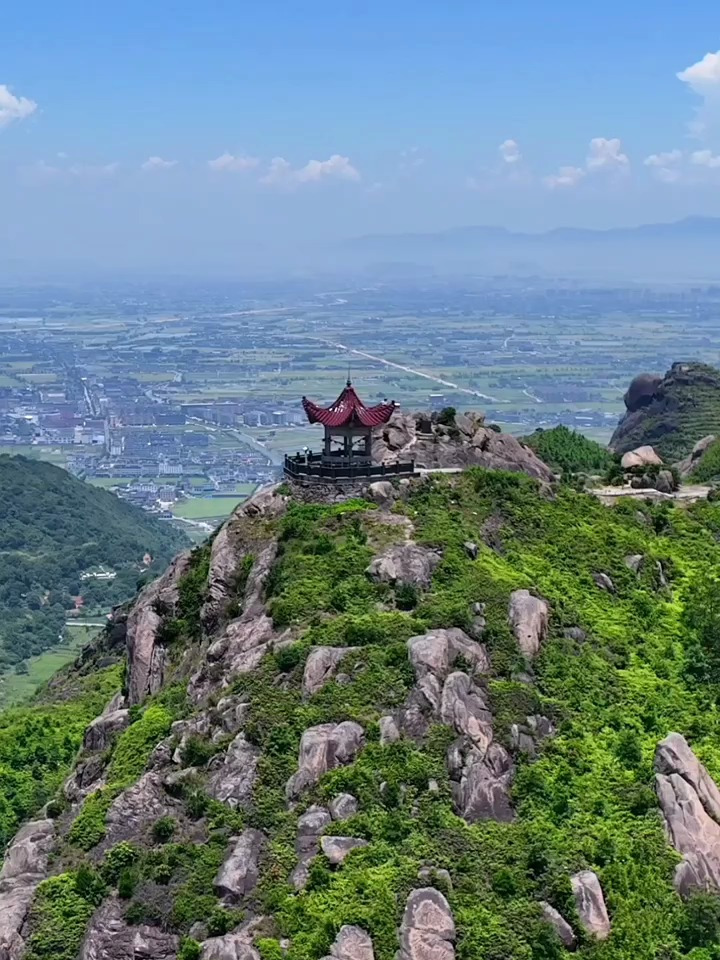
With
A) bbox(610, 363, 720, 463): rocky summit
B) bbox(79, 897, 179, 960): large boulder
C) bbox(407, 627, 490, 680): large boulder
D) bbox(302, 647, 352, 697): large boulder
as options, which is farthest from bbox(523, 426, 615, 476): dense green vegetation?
bbox(79, 897, 179, 960): large boulder

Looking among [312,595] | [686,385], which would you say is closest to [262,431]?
[686,385]

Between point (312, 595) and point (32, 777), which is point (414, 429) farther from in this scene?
point (32, 777)

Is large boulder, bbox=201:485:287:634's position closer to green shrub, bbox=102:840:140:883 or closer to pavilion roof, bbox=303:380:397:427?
pavilion roof, bbox=303:380:397:427

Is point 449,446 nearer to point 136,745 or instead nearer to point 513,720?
point 513,720

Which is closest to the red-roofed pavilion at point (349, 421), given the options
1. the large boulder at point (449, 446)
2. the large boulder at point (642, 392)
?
the large boulder at point (449, 446)

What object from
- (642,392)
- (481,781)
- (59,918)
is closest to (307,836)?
(481,781)

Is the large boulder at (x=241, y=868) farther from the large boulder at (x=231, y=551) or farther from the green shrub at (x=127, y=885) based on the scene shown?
the large boulder at (x=231, y=551)
